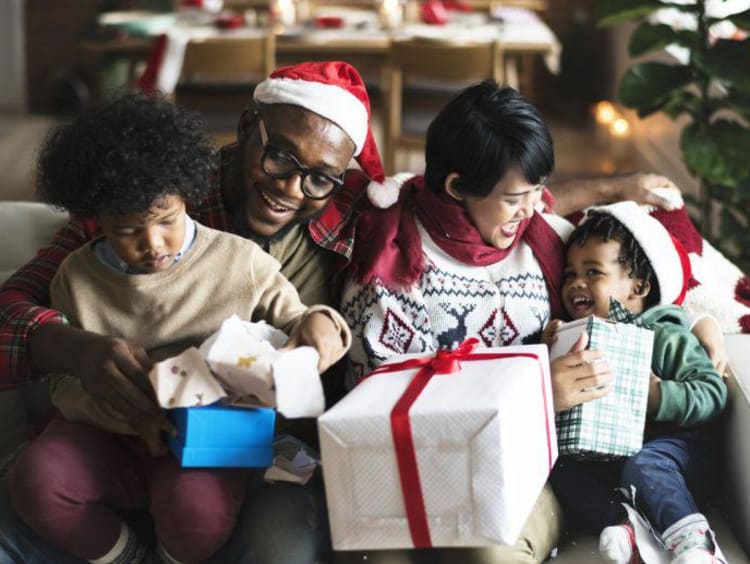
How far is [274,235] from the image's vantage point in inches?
78.7

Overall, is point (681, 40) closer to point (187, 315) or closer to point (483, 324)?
point (483, 324)

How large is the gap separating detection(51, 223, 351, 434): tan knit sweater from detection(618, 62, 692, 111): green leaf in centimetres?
183

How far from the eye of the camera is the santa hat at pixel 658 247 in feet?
6.75

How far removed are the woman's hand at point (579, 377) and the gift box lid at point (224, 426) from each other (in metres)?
0.50

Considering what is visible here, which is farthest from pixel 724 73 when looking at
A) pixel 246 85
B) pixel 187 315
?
pixel 246 85

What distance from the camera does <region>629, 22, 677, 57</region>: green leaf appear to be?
10.7 ft

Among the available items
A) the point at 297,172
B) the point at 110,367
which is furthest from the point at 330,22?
the point at 110,367

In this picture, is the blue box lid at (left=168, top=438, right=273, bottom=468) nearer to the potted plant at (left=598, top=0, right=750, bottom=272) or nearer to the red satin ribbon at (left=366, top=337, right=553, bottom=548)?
the red satin ribbon at (left=366, top=337, right=553, bottom=548)

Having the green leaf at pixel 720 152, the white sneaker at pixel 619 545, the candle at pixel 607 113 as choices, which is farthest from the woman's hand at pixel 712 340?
the candle at pixel 607 113

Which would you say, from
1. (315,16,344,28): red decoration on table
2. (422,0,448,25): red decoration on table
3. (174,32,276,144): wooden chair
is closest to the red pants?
(174,32,276,144): wooden chair

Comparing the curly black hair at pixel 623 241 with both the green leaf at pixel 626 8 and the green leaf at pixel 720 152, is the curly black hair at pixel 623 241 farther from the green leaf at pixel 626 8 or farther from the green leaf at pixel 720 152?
the green leaf at pixel 626 8

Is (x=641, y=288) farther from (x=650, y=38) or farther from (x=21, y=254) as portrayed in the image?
(x=650, y=38)

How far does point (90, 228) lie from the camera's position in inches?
78.0

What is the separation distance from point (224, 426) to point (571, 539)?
70 cm
